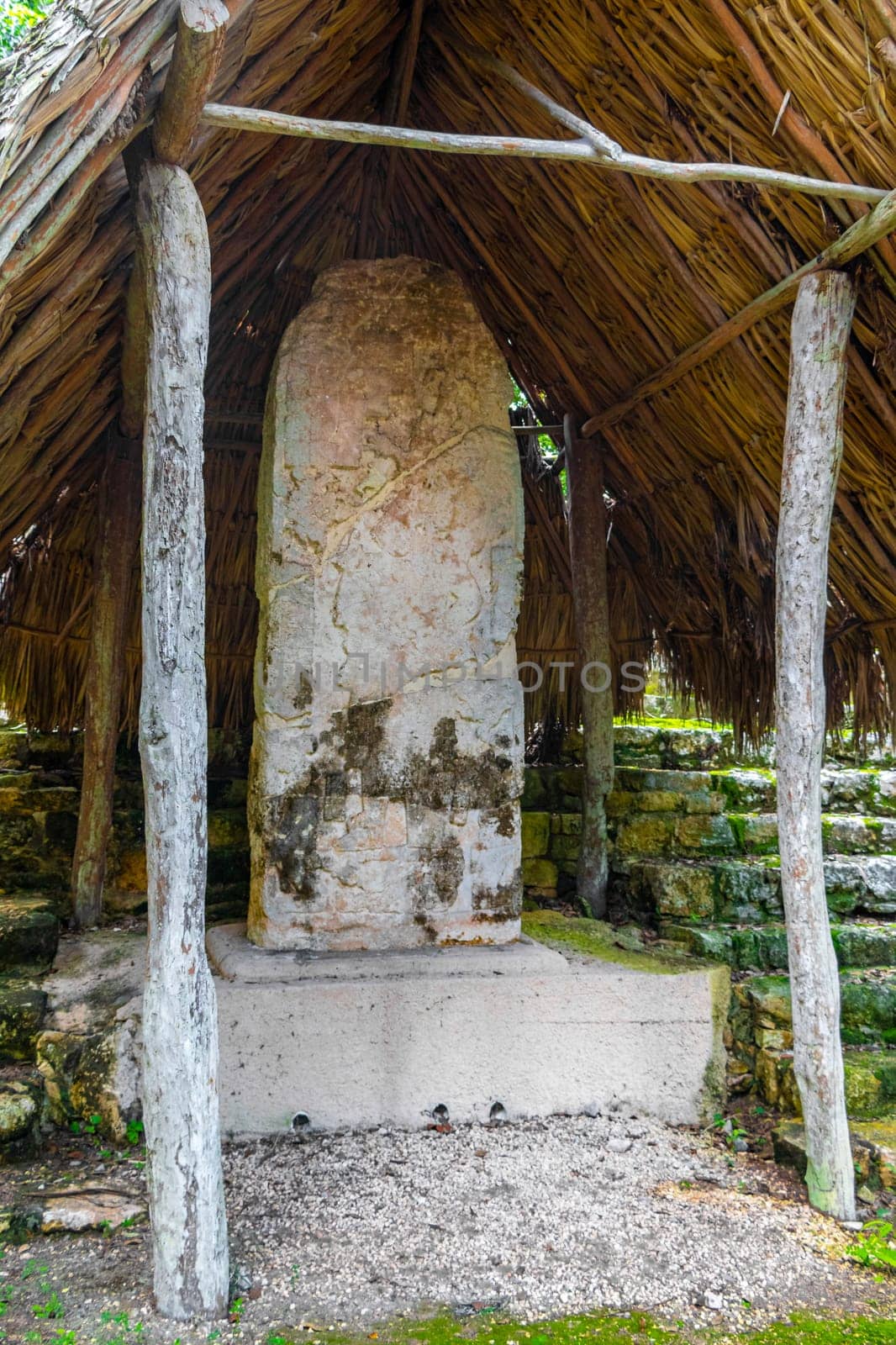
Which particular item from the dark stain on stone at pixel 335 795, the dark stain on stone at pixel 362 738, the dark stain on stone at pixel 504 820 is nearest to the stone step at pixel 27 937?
the dark stain on stone at pixel 335 795

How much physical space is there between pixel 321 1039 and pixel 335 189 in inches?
142

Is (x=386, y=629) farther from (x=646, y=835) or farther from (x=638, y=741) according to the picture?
(x=638, y=741)

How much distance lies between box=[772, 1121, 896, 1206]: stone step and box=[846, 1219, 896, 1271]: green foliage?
15cm

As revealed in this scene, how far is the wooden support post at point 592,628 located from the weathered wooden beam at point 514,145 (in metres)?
2.06

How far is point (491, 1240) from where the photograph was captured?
8.64 feet

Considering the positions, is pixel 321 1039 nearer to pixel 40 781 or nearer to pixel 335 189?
pixel 40 781

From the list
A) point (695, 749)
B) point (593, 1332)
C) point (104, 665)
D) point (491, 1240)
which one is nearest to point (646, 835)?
point (695, 749)

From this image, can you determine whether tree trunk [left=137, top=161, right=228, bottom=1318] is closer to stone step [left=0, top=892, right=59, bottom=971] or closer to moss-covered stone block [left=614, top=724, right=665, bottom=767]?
stone step [left=0, top=892, right=59, bottom=971]

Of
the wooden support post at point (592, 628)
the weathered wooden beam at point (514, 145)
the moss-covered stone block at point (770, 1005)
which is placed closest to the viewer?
the weathered wooden beam at point (514, 145)

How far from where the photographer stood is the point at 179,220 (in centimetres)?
251

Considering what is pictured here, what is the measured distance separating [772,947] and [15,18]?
22.8 feet

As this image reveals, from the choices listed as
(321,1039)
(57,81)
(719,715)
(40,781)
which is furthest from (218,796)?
(57,81)

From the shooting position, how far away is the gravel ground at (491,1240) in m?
2.33

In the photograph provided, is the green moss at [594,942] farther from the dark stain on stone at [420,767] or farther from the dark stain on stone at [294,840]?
the dark stain on stone at [294,840]
